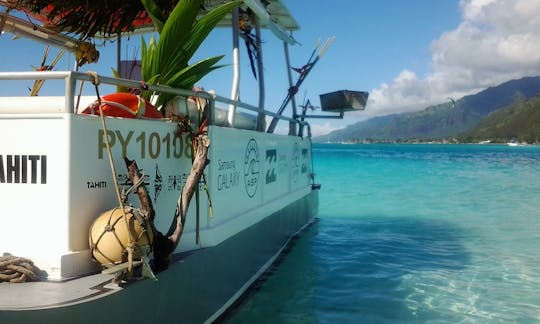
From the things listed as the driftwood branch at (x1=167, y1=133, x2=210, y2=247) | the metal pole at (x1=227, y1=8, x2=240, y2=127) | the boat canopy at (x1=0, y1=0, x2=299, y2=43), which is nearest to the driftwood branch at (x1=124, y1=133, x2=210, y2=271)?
the driftwood branch at (x1=167, y1=133, x2=210, y2=247)

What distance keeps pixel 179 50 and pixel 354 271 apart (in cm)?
409

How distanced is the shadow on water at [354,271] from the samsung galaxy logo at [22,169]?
2373 millimetres

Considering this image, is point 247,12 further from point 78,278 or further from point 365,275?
point 78,278

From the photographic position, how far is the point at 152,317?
319cm

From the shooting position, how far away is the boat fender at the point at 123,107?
3344mm

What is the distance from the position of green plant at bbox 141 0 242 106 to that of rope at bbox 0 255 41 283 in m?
1.58

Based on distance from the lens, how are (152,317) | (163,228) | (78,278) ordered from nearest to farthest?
(78,278) → (152,317) → (163,228)

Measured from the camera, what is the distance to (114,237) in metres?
2.95

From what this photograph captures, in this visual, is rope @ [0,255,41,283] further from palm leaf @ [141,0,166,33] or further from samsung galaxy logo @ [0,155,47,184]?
palm leaf @ [141,0,166,33]

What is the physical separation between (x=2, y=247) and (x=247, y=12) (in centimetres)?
438

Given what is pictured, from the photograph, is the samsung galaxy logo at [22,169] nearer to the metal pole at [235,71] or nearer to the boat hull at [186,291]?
the boat hull at [186,291]

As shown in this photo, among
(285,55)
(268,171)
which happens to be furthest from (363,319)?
(285,55)

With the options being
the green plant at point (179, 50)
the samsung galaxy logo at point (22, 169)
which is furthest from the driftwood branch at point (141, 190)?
the green plant at point (179, 50)

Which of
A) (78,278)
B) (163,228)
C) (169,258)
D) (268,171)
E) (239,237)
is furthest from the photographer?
(268,171)
